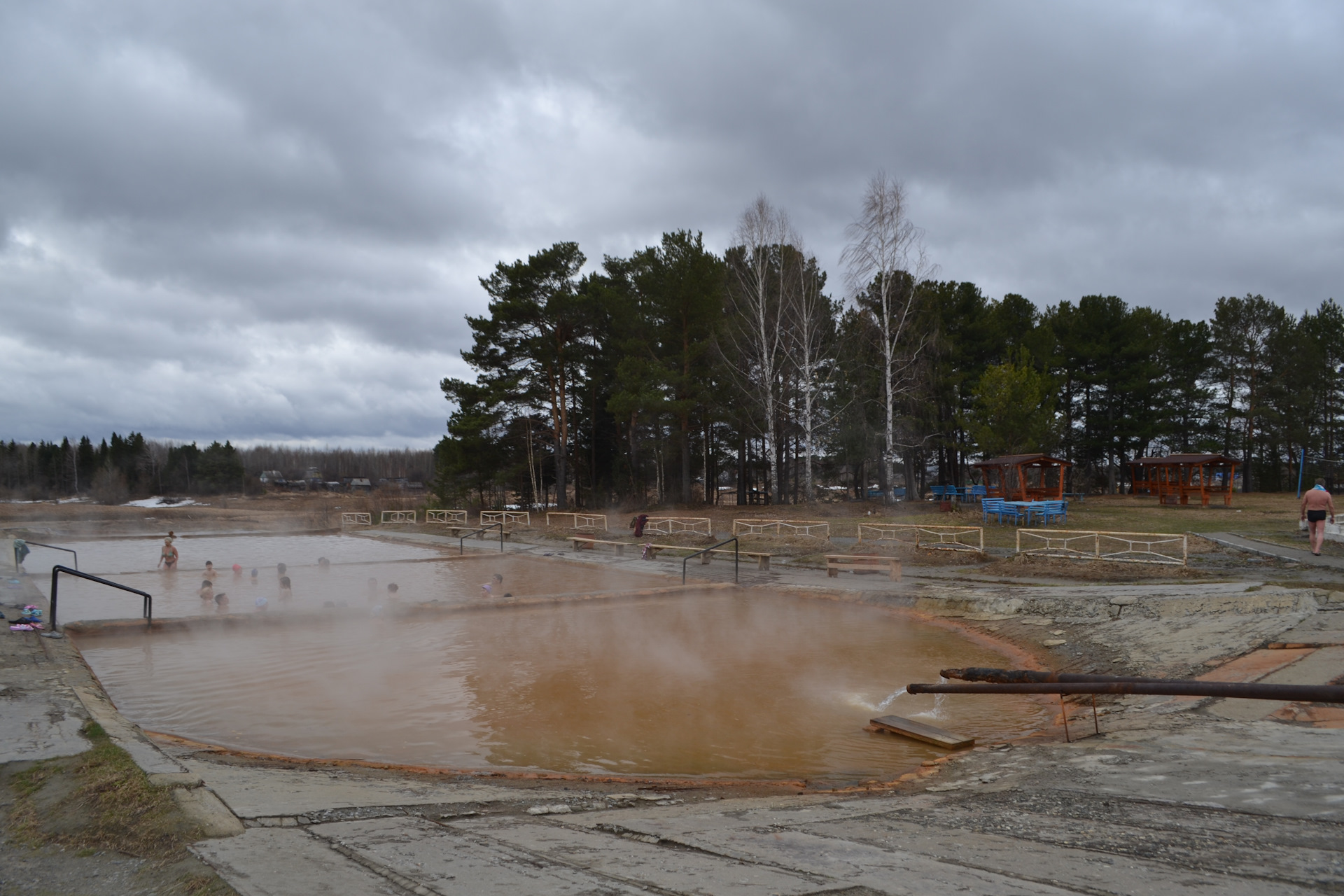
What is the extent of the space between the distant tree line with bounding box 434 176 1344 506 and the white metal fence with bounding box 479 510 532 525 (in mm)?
2899

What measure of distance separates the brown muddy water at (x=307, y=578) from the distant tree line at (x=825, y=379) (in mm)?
12315

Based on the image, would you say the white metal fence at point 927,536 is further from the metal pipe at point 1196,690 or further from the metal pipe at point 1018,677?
the metal pipe at point 1196,690

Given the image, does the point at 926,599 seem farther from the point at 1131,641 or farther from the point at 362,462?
the point at 362,462

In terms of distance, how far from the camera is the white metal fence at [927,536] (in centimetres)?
2069

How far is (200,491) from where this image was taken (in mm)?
97375

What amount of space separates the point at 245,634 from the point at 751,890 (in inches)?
517

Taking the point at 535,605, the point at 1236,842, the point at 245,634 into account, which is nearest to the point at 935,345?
the point at 535,605

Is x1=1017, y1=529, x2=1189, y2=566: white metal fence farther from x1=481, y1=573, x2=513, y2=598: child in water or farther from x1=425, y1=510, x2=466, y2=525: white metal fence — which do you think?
x1=425, y1=510, x2=466, y2=525: white metal fence

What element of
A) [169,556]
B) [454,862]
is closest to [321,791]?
[454,862]

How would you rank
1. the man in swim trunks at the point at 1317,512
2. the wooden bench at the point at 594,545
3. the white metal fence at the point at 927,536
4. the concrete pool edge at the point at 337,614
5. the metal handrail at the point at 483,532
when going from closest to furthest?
the concrete pool edge at the point at 337,614, the man in swim trunks at the point at 1317,512, the white metal fence at the point at 927,536, the wooden bench at the point at 594,545, the metal handrail at the point at 483,532

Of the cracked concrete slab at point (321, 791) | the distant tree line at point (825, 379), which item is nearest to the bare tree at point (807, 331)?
the distant tree line at point (825, 379)

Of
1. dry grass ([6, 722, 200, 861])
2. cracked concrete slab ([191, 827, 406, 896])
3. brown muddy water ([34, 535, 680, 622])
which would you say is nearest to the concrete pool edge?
brown muddy water ([34, 535, 680, 622])

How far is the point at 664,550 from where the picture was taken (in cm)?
2523

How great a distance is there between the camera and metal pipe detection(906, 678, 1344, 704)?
3.56 metres
